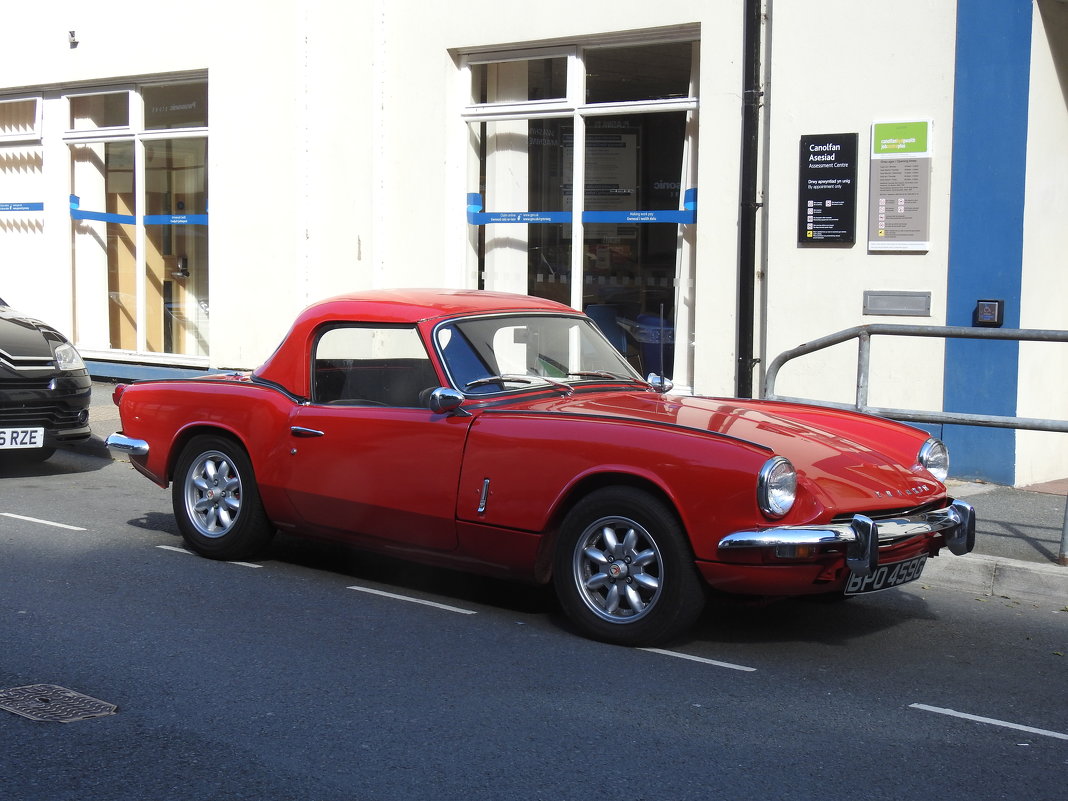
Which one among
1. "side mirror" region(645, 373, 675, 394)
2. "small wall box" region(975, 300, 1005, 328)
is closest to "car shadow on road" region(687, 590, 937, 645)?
"side mirror" region(645, 373, 675, 394)

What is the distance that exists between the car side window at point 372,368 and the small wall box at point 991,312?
5056 millimetres

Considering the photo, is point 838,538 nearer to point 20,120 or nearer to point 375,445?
point 375,445

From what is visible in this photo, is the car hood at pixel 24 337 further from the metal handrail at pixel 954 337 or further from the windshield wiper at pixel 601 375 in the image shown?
the metal handrail at pixel 954 337

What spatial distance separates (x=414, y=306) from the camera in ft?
21.5

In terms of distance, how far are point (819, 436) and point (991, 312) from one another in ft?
14.1

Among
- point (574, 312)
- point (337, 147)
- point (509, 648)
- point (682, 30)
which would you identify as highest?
point (682, 30)

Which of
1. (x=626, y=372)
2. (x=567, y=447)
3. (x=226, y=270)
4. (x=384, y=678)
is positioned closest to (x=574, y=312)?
(x=626, y=372)

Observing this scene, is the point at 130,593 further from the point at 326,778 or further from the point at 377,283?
the point at 377,283

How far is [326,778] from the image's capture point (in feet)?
13.0

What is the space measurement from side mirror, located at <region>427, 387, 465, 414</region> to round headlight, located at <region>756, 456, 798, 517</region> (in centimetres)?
159

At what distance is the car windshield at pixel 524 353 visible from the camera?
6.26 meters

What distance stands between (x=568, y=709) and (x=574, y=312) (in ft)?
9.41

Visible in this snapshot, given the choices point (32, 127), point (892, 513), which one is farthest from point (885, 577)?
point (32, 127)

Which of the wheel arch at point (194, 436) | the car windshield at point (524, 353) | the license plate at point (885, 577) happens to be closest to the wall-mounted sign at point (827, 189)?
the car windshield at point (524, 353)
